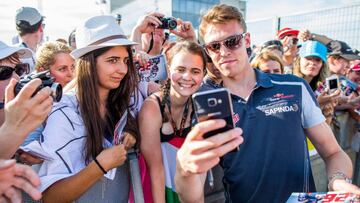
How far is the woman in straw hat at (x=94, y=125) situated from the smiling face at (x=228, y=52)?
2.20ft

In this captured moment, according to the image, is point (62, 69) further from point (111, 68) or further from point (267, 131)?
point (267, 131)

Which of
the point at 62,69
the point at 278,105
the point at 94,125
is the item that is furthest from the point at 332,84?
the point at 62,69

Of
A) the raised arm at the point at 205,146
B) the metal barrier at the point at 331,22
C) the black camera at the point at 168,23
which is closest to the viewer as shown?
the raised arm at the point at 205,146

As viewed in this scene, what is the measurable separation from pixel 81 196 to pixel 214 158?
3.62ft

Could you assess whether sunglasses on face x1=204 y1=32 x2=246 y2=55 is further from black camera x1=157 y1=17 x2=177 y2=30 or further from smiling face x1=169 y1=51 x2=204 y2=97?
black camera x1=157 y1=17 x2=177 y2=30

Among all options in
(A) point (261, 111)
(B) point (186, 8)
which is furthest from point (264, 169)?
(B) point (186, 8)

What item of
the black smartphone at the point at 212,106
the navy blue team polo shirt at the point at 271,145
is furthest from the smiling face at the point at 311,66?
the black smartphone at the point at 212,106

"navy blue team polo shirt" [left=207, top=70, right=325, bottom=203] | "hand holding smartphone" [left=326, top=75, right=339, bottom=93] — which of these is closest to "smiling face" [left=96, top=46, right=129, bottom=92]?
"navy blue team polo shirt" [left=207, top=70, right=325, bottom=203]

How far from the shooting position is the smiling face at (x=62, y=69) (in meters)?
3.51

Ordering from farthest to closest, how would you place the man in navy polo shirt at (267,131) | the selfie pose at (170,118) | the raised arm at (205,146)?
the selfie pose at (170,118) → the man in navy polo shirt at (267,131) → the raised arm at (205,146)

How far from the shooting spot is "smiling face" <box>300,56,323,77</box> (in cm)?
421

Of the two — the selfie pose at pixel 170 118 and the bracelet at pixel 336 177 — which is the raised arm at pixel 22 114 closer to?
the selfie pose at pixel 170 118

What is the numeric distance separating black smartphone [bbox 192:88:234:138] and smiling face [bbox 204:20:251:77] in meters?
0.97

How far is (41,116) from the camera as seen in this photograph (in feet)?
5.23
